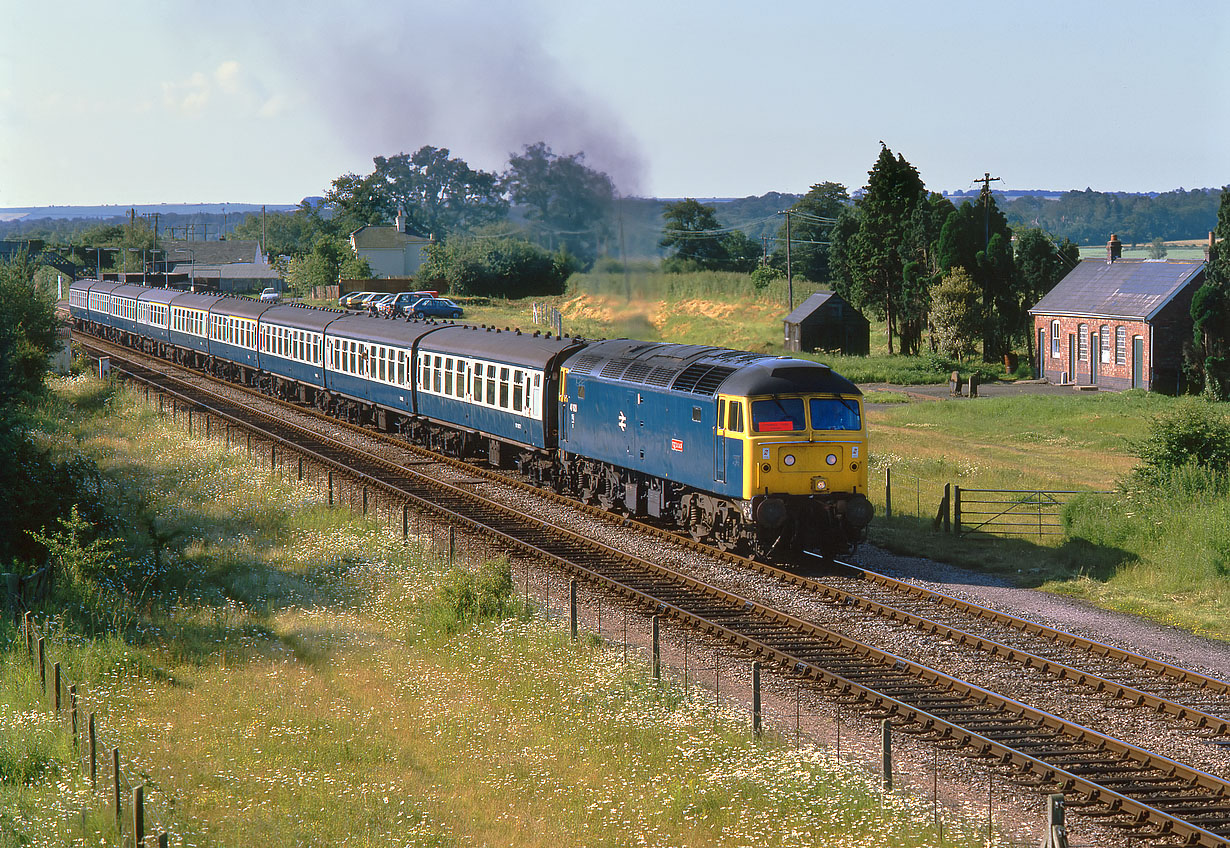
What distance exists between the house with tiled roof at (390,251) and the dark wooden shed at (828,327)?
194ft

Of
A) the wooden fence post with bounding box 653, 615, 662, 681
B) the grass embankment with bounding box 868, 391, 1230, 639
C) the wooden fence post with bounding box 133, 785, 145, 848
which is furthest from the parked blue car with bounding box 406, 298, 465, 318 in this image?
the wooden fence post with bounding box 133, 785, 145, 848

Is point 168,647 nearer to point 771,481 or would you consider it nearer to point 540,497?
point 771,481

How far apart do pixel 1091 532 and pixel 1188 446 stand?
3233 millimetres

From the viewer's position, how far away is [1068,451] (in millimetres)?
40656

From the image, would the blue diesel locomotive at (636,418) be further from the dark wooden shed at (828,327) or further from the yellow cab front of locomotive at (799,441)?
the dark wooden shed at (828,327)

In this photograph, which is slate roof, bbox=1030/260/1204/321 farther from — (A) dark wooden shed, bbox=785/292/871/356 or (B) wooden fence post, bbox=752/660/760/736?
(B) wooden fence post, bbox=752/660/760/736

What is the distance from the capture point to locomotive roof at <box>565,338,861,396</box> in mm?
20906

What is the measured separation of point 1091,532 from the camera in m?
23.4

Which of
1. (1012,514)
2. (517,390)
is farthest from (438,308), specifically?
(1012,514)

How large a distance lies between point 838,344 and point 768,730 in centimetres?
5958

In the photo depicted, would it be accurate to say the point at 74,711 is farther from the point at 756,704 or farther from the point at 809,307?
the point at 809,307

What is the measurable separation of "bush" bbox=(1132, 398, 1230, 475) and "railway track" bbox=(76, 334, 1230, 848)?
9.31 meters

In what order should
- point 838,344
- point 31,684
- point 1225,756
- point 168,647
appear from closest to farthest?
1. point 1225,756
2. point 31,684
3. point 168,647
4. point 838,344

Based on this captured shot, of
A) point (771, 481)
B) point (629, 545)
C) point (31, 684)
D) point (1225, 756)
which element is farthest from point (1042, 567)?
point (31, 684)
